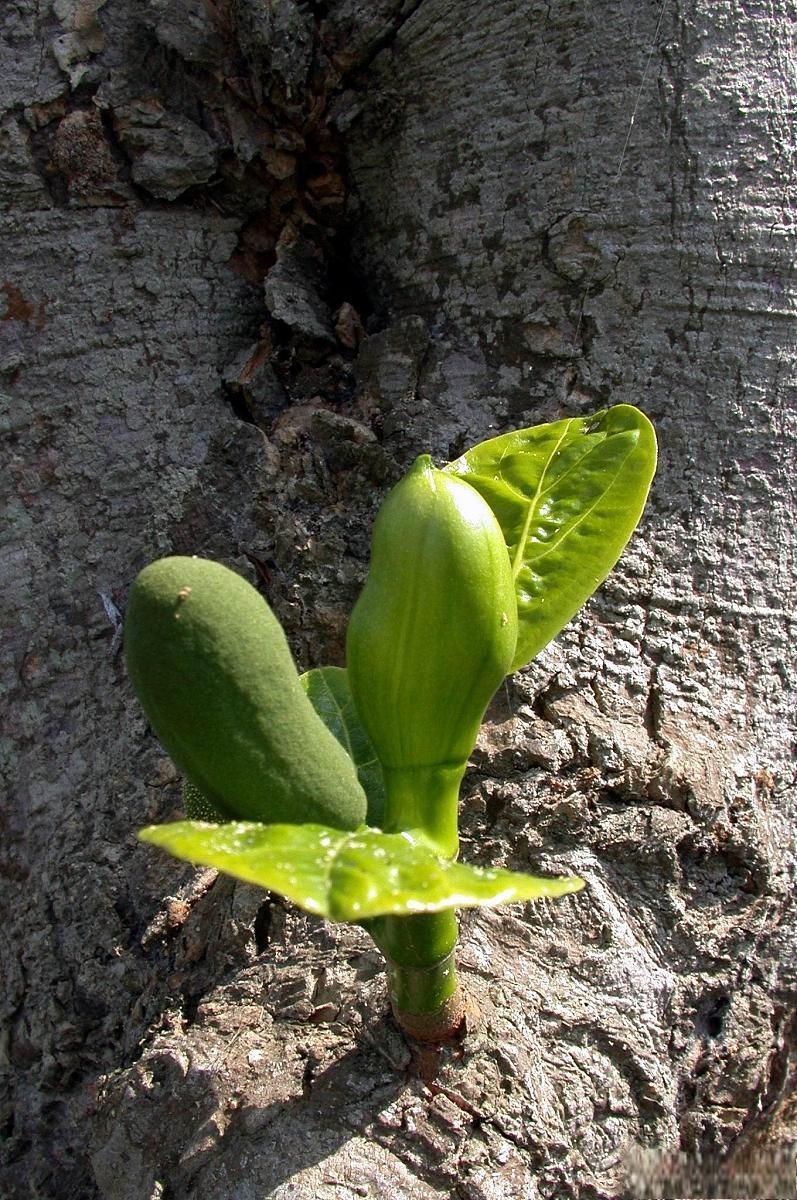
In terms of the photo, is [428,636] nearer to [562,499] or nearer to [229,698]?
[229,698]

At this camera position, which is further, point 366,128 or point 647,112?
point 366,128

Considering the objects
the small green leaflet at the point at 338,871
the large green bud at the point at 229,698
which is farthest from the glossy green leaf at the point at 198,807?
the small green leaflet at the point at 338,871

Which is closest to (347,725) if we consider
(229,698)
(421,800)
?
(421,800)

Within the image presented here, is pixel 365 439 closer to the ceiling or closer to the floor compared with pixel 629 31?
closer to the floor

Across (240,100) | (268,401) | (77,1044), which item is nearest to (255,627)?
(77,1044)

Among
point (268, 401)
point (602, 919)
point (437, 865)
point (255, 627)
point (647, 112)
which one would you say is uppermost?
point (647, 112)

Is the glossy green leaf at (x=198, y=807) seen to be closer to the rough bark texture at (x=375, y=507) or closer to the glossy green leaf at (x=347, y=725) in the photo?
the glossy green leaf at (x=347, y=725)

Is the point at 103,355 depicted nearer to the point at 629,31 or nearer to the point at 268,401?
the point at 268,401
